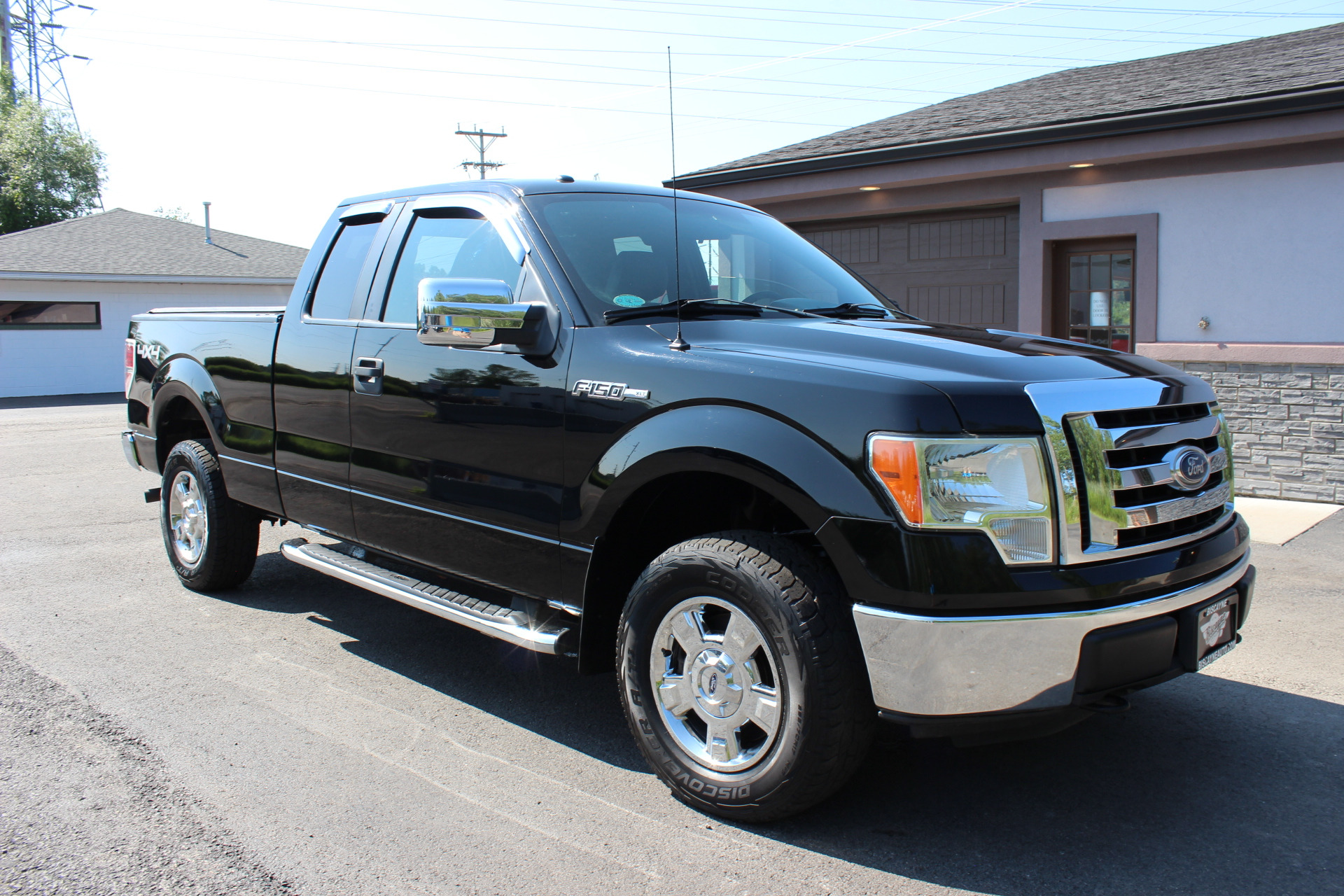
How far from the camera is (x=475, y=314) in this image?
347cm

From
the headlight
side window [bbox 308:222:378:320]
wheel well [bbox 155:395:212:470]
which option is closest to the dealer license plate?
the headlight

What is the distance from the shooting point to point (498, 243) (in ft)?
13.2

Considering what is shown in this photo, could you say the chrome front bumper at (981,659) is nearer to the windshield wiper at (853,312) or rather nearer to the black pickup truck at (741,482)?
the black pickup truck at (741,482)

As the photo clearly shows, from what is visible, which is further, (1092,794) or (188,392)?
(188,392)

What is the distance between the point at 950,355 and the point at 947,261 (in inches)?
326

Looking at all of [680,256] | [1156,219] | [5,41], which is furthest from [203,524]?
[5,41]

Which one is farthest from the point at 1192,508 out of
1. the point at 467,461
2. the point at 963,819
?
the point at 467,461

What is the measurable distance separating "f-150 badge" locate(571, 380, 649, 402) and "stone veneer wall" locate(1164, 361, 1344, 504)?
22.3ft

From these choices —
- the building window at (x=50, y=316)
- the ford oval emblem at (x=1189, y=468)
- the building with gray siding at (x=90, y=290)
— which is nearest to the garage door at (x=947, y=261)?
the ford oval emblem at (x=1189, y=468)

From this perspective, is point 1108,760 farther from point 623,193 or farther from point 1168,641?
point 623,193

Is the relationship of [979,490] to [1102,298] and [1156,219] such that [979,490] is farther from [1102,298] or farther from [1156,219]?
[1102,298]

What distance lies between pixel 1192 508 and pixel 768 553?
4.19 ft

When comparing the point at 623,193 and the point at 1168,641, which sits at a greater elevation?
the point at 623,193

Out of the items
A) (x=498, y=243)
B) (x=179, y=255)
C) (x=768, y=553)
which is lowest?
(x=768, y=553)
